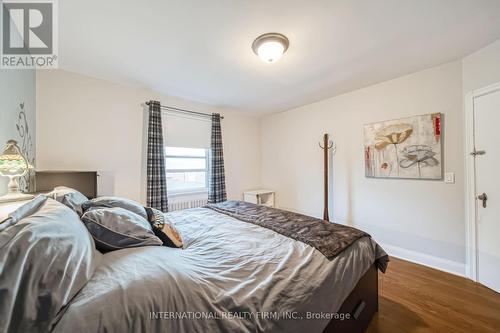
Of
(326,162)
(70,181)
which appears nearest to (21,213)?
(70,181)

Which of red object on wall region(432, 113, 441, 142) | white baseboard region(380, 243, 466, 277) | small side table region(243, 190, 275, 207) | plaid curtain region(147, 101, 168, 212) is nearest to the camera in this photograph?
white baseboard region(380, 243, 466, 277)

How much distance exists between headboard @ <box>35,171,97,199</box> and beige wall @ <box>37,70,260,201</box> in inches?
8.2

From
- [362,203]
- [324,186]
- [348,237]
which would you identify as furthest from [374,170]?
[348,237]

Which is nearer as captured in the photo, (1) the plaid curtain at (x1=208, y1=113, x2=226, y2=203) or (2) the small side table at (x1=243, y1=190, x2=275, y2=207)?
(1) the plaid curtain at (x1=208, y1=113, x2=226, y2=203)

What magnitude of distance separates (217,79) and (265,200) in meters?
2.70

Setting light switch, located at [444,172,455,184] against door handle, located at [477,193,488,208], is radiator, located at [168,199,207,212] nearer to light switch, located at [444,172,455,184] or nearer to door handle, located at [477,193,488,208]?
light switch, located at [444,172,455,184]

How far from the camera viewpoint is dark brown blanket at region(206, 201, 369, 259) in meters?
1.37

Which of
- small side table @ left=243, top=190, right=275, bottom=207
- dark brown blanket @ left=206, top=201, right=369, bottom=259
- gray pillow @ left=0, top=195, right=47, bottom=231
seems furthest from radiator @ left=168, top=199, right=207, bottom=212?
gray pillow @ left=0, top=195, right=47, bottom=231

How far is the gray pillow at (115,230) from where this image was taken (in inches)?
43.7

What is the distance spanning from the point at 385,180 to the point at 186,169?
3221 millimetres

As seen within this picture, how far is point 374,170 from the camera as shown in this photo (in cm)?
288

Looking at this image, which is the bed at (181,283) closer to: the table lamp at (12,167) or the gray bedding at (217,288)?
the gray bedding at (217,288)

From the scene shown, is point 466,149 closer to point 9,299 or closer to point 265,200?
point 265,200

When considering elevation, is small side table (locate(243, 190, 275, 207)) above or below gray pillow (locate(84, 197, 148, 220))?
below
